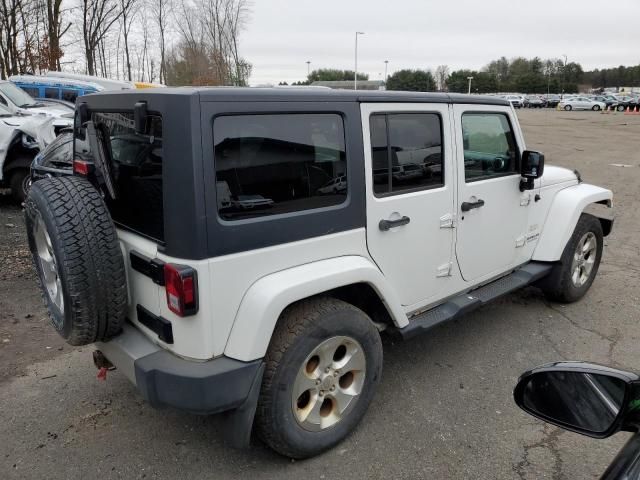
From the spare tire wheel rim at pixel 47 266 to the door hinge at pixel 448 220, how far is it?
88.2 inches

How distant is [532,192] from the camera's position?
411cm

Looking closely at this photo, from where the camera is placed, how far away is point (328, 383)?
2.67m

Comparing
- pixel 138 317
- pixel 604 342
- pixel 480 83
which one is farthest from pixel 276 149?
pixel 480 83

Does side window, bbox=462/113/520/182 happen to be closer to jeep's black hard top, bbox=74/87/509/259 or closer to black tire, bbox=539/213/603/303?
black tire, bbox=539/213/603/303

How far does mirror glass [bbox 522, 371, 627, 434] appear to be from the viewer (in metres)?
1.35

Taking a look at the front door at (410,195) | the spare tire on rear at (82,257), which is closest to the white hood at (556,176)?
the front door at (410,195)

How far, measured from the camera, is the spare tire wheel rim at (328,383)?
258 cm

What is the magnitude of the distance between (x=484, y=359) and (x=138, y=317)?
8.29ft

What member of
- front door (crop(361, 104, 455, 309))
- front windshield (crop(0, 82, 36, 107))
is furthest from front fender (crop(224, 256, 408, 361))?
front windshield (crop(0, 82, 36, 107))

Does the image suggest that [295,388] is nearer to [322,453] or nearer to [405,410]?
[322,453]

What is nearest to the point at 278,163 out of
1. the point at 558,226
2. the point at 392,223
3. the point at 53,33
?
the point at 392,223

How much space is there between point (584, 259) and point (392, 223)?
280cm

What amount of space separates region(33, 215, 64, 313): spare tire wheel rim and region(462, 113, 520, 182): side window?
8.45 feet

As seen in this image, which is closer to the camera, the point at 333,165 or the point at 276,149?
the point at 276,149
